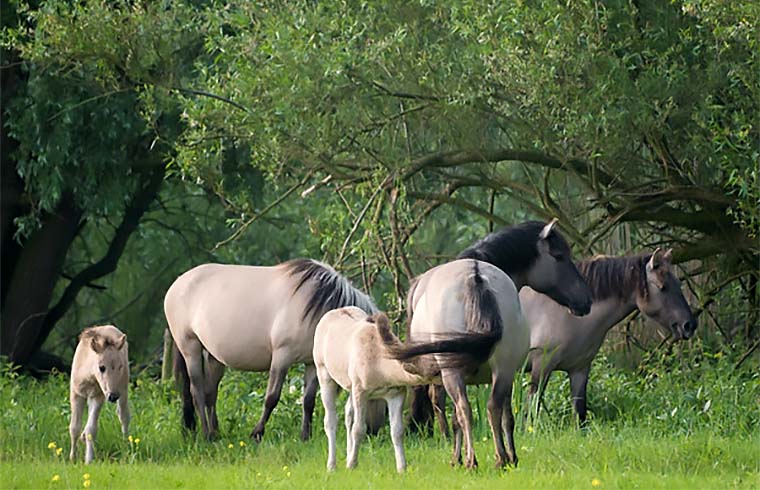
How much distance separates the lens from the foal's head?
9.52 metres

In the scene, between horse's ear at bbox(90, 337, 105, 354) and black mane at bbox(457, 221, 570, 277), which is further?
horse's ear at bbox(90, 337, 105, 354)

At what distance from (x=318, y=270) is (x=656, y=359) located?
4.20 meters

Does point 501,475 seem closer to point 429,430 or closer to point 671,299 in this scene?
point 429,430

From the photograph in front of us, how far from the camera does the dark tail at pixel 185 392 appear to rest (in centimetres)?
1107

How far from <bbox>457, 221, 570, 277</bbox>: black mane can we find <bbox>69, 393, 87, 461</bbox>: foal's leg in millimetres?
3061

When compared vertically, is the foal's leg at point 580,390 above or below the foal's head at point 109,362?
below

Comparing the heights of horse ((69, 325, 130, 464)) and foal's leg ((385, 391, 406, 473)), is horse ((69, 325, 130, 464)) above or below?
above

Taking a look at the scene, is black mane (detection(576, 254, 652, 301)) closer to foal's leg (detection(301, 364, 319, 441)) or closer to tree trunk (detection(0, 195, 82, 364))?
foal's leg (detection(301, 364, 319, 441))

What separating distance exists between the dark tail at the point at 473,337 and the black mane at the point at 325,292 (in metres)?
2.31

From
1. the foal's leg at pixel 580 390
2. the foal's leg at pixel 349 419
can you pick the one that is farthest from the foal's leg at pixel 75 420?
the foal's leg at pixel 580 390

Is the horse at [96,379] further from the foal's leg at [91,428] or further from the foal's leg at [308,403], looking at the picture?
the foal's leg at [308,403]

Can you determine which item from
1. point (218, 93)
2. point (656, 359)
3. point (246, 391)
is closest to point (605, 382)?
point (656, 359)

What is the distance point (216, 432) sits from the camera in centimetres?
1072

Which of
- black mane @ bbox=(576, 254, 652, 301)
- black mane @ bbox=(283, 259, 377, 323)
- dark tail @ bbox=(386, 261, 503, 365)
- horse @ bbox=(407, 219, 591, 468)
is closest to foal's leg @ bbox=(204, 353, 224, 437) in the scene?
black mane @ bbox=(283, 259, 377, 323)
